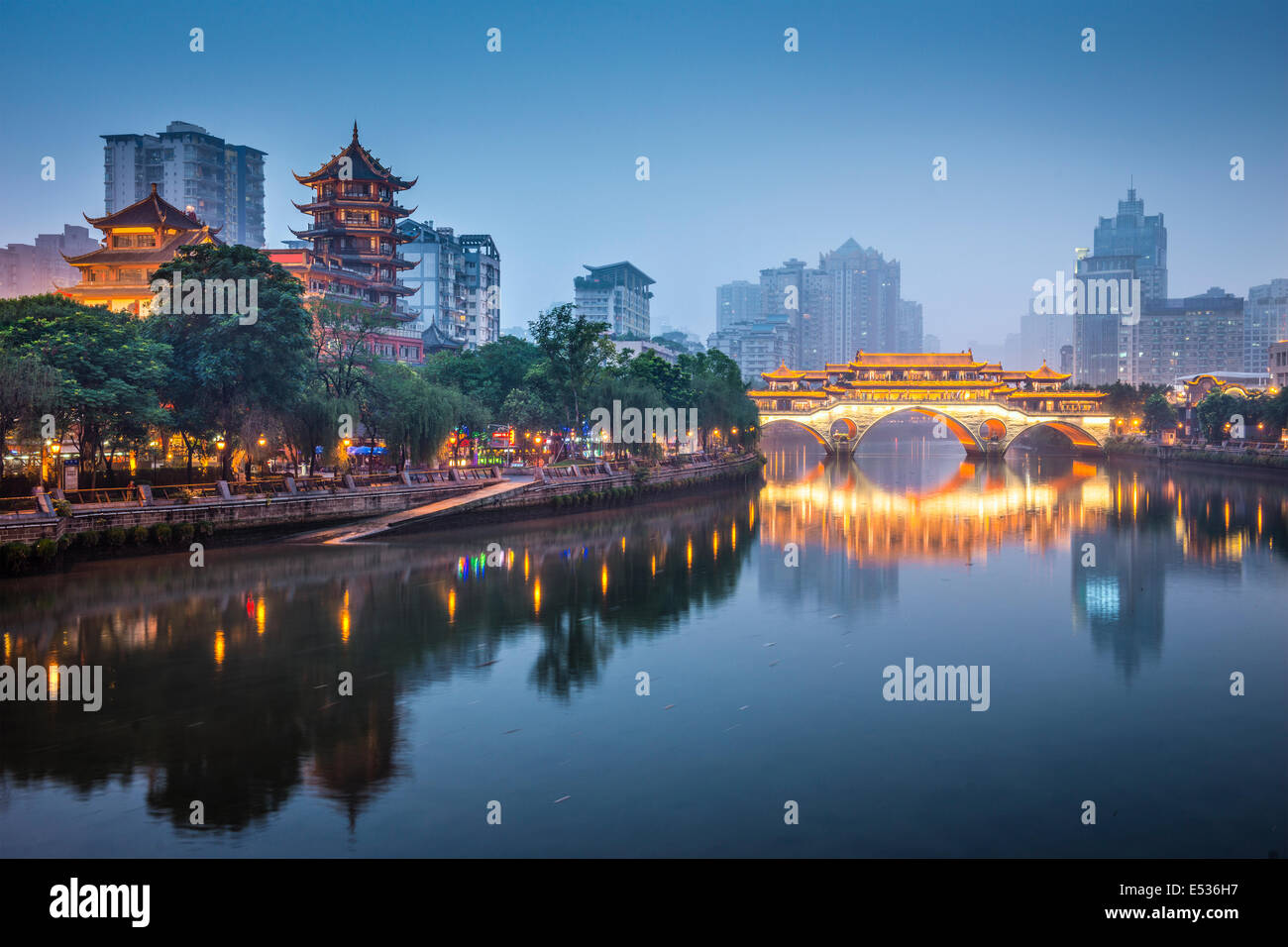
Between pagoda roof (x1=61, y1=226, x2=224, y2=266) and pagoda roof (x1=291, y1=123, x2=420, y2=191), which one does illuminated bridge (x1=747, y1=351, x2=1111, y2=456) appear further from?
pagoda roof (x1=61, y1=226, x2=224, y2=266)

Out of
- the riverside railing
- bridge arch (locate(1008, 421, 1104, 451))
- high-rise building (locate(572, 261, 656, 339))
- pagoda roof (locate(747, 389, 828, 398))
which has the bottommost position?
the riverside railing

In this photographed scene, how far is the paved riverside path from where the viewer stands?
26.7 metres

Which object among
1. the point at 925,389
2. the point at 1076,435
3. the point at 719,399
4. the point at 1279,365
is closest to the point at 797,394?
the point at 925,389

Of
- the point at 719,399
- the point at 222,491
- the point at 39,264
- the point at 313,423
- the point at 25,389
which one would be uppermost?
the point at 39,264

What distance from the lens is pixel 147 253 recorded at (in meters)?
42.0

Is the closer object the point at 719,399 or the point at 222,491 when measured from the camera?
the point at 222,491

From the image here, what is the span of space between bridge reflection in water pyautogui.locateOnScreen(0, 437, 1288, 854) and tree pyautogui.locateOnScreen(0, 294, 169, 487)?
451 centimetres

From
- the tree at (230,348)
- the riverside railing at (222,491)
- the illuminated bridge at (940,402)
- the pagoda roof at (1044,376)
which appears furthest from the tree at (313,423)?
the pagoda roof at (1044,376)

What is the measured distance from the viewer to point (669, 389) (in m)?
50.0

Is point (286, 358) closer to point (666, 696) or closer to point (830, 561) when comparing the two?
point (830, 561)

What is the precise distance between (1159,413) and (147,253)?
74.2m

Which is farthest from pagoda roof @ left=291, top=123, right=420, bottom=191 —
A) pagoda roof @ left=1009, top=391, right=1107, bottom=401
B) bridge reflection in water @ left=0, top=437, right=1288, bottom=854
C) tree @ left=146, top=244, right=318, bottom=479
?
pagoda roof @ left=1009, top=391, right=1107, bottom=401

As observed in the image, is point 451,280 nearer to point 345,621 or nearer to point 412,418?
point 412,418

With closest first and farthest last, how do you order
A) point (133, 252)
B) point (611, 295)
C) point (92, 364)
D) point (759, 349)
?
point (92, 364) < point (133, 252) < point (611, 295) < point (759, 349)
